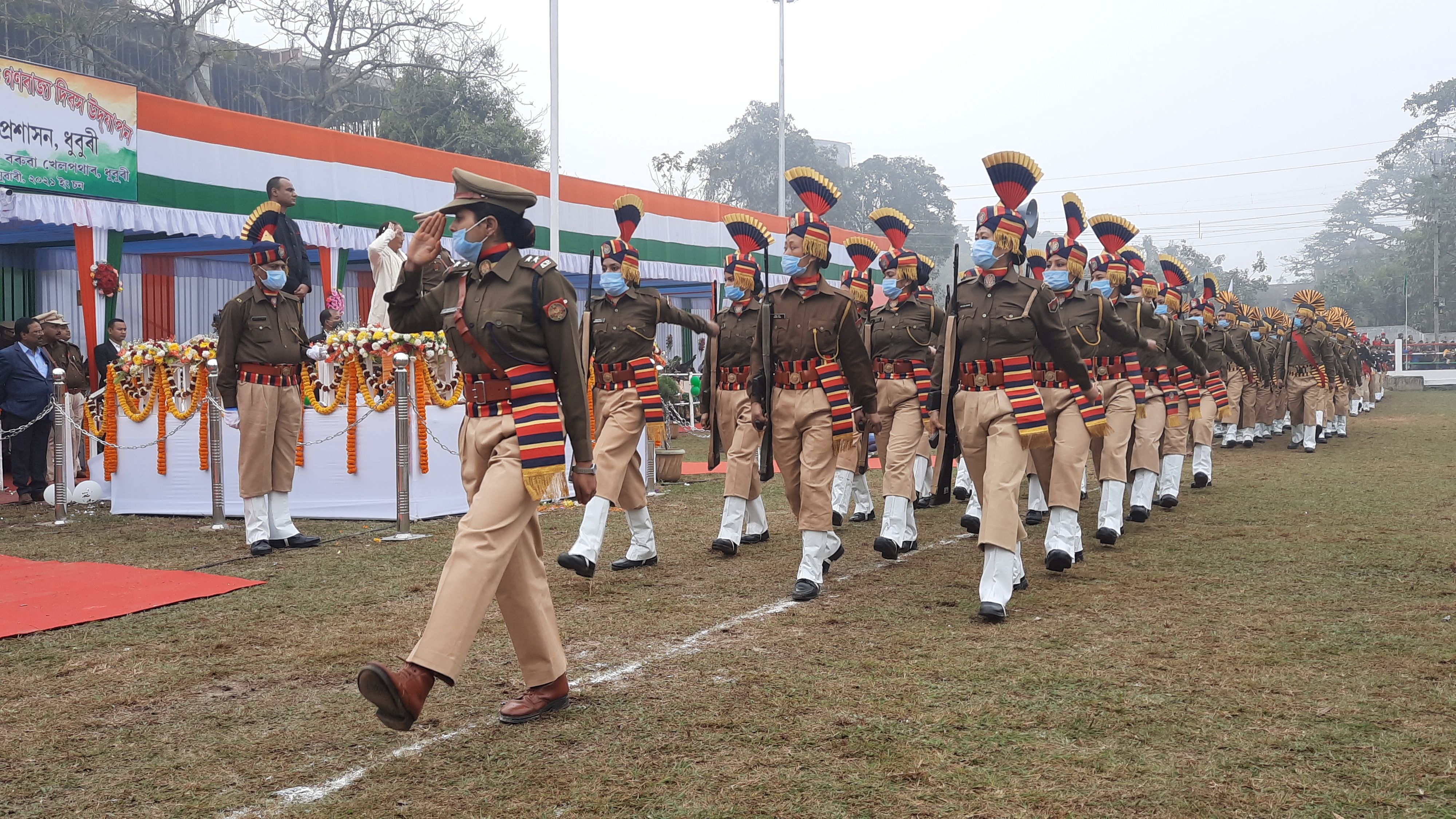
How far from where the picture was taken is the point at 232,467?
1065 cm

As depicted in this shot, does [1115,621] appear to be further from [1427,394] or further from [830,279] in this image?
[1427,394]

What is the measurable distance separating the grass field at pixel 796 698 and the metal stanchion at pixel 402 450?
39.1 inches

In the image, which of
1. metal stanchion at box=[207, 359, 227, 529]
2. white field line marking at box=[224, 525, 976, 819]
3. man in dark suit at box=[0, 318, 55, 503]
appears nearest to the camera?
white field line marking at box=[224, 525, 976, 819]

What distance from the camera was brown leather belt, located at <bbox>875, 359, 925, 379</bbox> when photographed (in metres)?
9.81

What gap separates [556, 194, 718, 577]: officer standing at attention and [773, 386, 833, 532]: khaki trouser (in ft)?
3.45

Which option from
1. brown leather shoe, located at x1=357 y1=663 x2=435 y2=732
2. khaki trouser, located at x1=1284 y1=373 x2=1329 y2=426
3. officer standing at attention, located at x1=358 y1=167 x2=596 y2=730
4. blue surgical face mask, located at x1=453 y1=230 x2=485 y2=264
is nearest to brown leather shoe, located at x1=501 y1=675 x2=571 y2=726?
officer standing at attention, located at x1=358 y1=167 x2=596 y2=730

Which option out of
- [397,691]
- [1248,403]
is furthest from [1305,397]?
[397,691]

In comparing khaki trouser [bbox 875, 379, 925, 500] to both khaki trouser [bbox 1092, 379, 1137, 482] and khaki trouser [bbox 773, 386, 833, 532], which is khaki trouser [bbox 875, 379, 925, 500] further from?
khaki trouser [bbox 1092, 379, 1137, 482]

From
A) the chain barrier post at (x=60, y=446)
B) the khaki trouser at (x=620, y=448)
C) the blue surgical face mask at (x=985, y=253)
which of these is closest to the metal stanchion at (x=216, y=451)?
the chain barrier post at (x=60, y=446)

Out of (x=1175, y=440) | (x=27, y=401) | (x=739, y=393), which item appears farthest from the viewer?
(x=27, y=401)

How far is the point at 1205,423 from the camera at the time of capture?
13336mm

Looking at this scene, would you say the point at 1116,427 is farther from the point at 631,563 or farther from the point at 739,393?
the point at 631,563

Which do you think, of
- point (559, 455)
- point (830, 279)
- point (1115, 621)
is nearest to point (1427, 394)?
point (830, 279)

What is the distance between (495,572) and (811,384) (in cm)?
331
